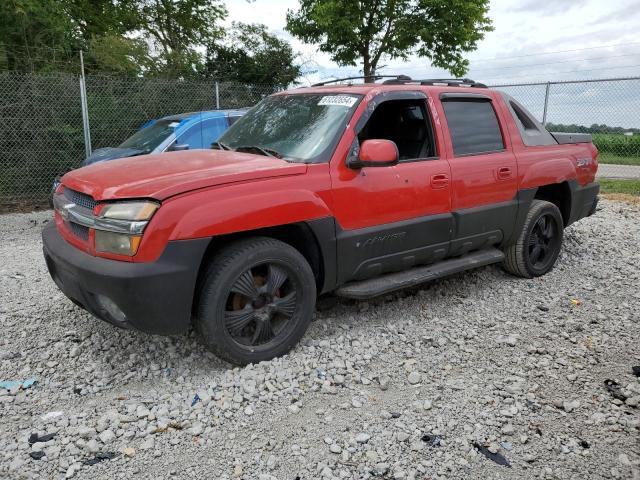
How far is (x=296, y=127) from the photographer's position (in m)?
3.96

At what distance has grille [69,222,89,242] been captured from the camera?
3.19 meters

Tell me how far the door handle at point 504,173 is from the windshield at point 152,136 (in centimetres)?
488

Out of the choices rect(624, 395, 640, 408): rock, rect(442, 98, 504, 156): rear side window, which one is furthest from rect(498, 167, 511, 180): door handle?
rect(624, 395, 640, 408): rock

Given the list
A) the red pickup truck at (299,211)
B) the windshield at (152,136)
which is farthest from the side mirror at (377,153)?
the windshield at (152,136)

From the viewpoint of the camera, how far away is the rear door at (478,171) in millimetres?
4328

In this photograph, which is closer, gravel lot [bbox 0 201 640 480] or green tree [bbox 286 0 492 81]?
gravel lot [bbox 0 201 640 480]

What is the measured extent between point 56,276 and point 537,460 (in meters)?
3.16

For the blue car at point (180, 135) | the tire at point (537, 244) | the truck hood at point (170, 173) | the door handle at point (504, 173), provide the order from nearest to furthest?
the truck hood at point (170, 173)
the door handle at point (504, 173)
the tire at point (537, 244)
the blue car at point (180, 135)

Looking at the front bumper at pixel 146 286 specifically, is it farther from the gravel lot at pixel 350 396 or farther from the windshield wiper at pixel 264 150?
the windshield wiper at pixel 264 150

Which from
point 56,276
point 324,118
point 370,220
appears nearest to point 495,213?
point 370,220

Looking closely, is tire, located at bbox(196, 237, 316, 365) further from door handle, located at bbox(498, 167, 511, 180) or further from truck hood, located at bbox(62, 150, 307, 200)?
door handle, located at bbox(498, 167, 511, 180)

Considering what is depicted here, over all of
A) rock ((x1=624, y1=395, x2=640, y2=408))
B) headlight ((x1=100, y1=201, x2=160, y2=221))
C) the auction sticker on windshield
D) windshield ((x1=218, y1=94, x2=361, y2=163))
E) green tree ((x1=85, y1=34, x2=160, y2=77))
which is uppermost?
green tree ((x1=85, y1=34, x2=160, y2=77))

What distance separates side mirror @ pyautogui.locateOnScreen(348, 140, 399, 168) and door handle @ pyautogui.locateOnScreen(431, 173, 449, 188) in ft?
2.06

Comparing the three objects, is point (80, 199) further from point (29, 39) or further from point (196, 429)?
point (29, 39)
